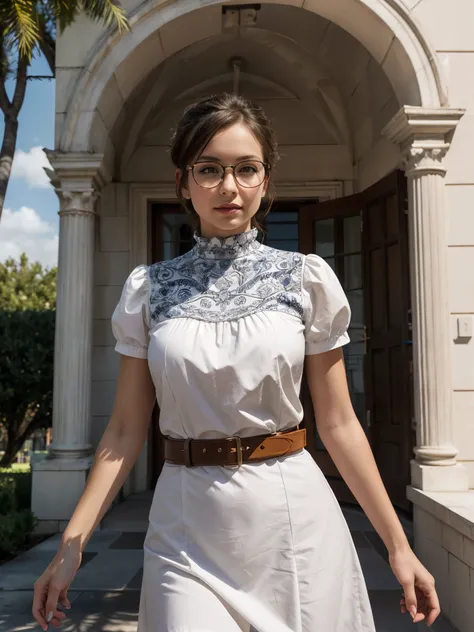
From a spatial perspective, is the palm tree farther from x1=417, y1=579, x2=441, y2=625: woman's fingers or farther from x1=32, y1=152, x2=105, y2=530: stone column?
x1=417, y1=579, x2=441, y2=625: woman's fingers

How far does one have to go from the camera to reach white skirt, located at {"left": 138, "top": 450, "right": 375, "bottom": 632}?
1325mm

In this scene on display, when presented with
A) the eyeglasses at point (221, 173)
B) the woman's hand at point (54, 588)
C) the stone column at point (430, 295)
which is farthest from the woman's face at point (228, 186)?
the stone column at point (430, 295)

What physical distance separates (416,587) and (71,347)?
4.36 m

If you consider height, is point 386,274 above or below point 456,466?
above

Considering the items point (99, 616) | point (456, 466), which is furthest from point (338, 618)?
point (456, 466)

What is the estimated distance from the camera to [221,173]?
147 cm

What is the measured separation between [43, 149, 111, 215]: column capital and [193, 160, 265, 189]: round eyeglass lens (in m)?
4.09

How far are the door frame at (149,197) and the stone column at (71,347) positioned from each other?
153 cm

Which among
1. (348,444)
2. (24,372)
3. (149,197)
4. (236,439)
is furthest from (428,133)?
(24,372)

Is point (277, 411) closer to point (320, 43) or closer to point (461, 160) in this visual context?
point (461, 160)

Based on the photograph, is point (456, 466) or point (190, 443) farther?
point (456, 466)

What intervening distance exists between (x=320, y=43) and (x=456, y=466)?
4.62m

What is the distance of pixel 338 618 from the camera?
1390 millimetres

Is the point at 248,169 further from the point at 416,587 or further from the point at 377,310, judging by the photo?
the point at 377,310
